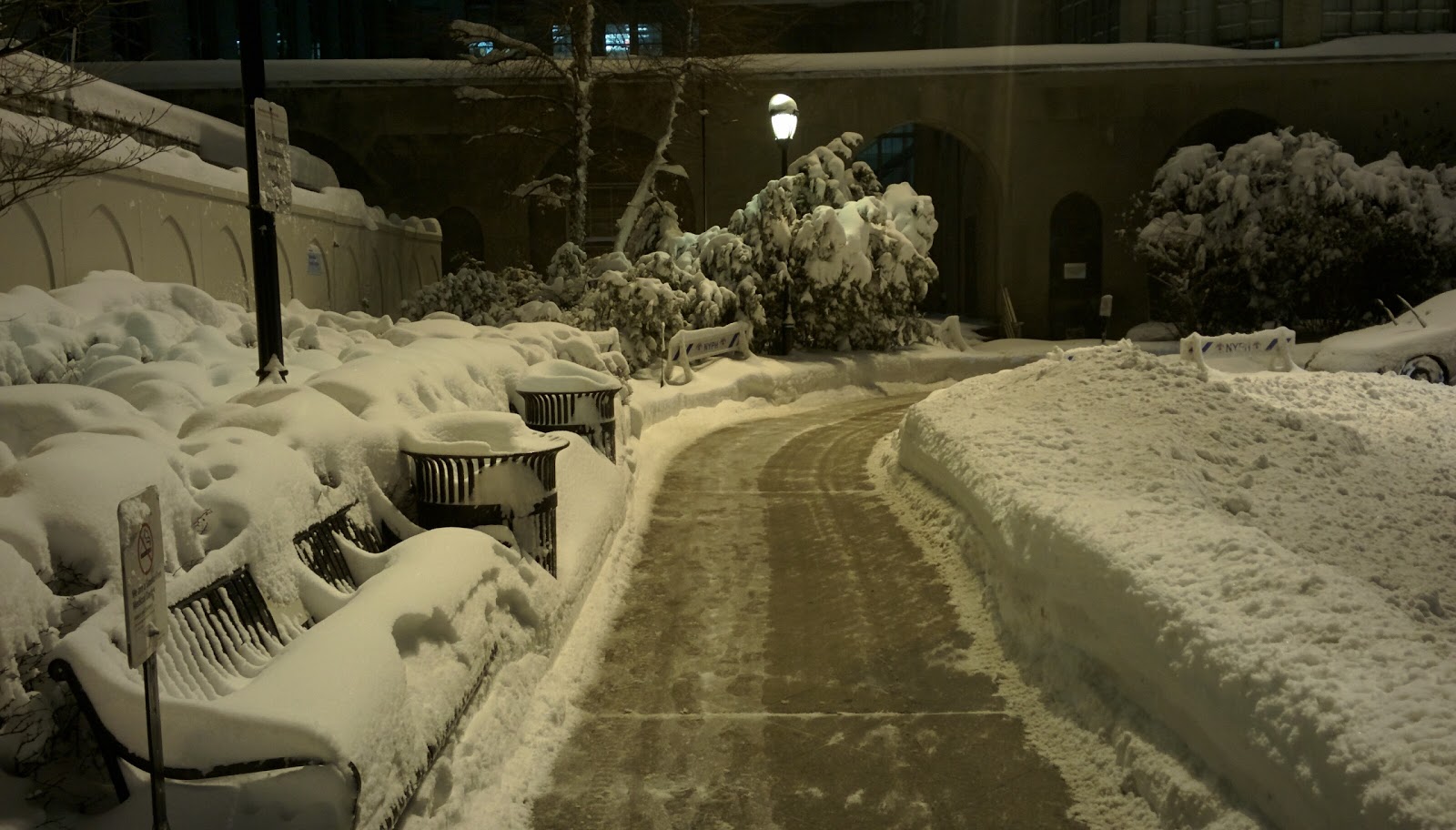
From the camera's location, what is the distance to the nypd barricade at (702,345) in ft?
53.4

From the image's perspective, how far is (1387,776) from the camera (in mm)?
3324

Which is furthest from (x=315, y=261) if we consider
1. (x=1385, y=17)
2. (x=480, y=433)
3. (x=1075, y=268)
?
(x=1385, y=17)

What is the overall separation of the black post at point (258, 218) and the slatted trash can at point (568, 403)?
251 centimetres

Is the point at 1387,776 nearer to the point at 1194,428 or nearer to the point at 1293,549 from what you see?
the point at 1293,549

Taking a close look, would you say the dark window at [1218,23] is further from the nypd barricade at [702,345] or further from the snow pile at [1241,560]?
the snow pile at [1241,560]

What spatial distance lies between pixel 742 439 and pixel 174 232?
640cm

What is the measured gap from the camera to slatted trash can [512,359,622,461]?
909 centimetres

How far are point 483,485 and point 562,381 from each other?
316 cm

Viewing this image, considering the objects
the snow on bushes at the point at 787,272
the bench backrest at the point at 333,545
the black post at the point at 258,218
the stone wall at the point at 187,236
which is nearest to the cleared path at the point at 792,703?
the bench backrest at the point at 333,545

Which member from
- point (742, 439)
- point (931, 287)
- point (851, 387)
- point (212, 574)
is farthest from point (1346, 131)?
point (212, 574)

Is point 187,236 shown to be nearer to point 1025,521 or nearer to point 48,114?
point 48,114

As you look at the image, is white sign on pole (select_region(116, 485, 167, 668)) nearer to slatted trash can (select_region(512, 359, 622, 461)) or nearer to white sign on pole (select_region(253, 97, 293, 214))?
white sign on pole (select_region(253, 97, 293, 214))

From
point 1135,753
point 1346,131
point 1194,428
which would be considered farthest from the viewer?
point 1346,131

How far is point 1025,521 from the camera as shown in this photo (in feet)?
21.6
